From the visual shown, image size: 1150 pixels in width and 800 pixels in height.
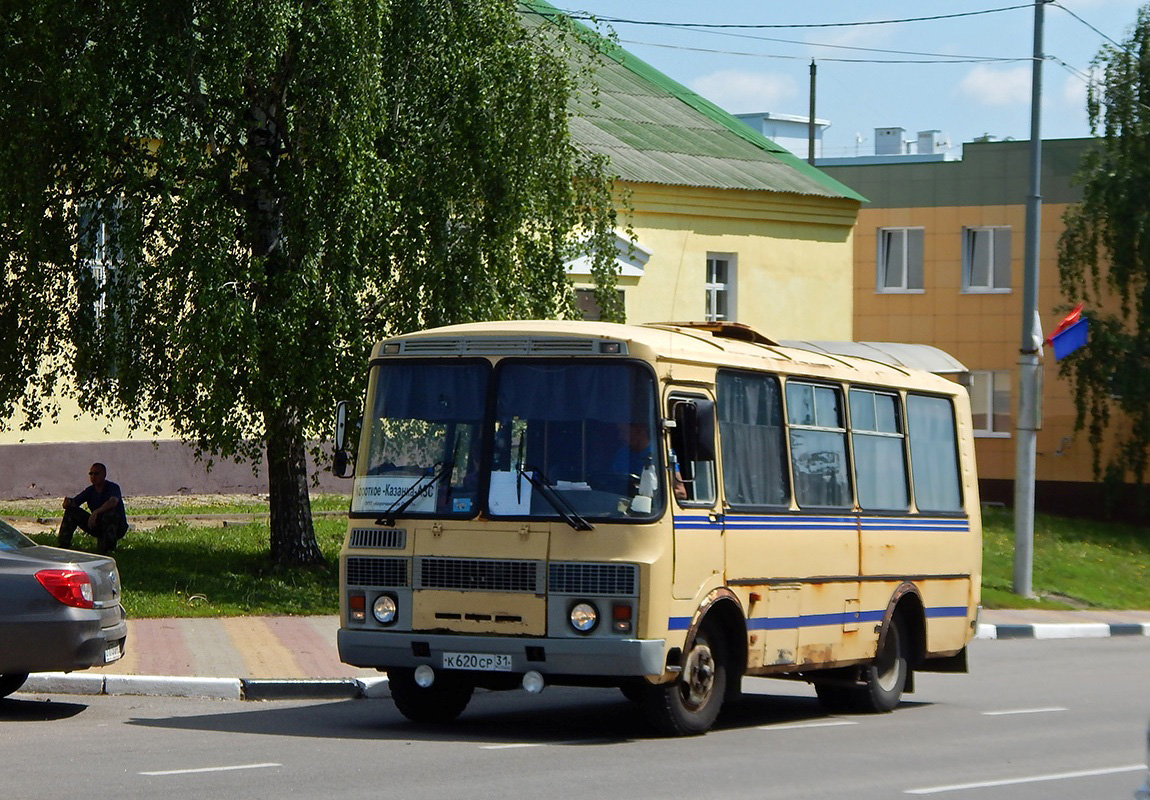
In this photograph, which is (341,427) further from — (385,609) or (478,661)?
(478,661)

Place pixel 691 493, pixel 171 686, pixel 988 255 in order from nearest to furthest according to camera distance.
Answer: pixel 691 493 < pixel 171 686 < pixel 988 255

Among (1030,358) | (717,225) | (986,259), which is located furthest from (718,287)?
(986,259)

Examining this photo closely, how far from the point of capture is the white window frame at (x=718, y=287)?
3684 cm

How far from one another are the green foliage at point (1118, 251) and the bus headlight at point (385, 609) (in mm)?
30477

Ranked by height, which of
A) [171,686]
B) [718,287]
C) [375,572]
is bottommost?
[171,686]

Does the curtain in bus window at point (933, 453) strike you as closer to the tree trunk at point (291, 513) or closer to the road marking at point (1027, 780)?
the road marking at point (1027, 780)

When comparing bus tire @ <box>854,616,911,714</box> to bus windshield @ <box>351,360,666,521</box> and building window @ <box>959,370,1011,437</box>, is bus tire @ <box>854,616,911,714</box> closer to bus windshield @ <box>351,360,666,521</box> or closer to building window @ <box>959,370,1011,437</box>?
bus windshield @ <box>351,360,666,521</box>

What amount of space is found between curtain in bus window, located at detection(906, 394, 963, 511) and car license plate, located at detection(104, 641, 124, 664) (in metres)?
6.62

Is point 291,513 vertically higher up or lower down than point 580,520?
lower down

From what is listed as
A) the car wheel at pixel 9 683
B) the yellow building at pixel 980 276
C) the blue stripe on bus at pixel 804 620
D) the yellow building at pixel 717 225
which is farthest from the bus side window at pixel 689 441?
the yellow building at pixel 980 276

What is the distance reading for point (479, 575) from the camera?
11406 mm

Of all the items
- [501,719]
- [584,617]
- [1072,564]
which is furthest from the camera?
[1072,564]

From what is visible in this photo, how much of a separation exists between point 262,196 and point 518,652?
372 inches

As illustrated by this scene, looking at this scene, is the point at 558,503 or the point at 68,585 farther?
the point at 68,585
